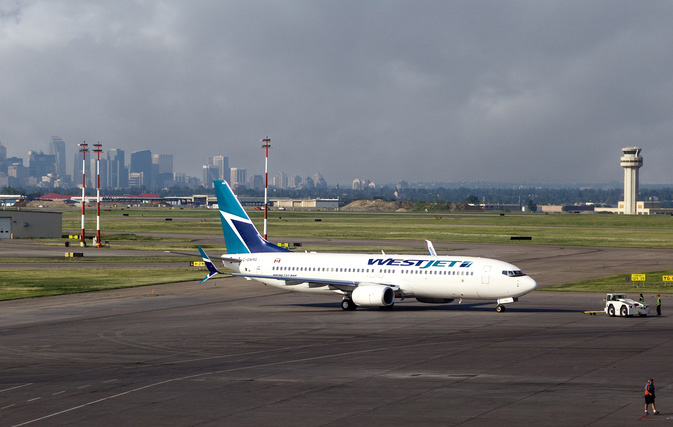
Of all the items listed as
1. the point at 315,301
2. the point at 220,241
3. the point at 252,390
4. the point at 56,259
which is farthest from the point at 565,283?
the point at 220,241

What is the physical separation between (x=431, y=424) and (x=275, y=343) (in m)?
19.6

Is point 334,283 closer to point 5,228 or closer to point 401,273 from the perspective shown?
point 401,273

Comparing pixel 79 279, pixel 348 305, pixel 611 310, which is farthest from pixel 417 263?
pixel 79 279

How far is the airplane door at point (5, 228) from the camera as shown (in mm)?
149500

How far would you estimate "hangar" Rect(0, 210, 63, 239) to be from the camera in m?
150

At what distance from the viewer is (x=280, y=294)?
76.5m

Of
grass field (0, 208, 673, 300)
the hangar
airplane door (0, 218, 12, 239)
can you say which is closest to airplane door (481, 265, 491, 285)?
grass field (0, 208, 673, 300)

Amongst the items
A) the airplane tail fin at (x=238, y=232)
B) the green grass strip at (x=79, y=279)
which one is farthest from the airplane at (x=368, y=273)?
the green grass strip at (x=79, y=279)

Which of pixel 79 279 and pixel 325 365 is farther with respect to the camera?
pixel 79 279

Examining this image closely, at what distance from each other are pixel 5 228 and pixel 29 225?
395cm

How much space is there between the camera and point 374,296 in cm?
6125

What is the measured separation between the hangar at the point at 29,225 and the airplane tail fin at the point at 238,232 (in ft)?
304

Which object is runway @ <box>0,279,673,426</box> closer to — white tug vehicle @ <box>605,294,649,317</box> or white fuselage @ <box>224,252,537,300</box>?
white fuselage @ <box>224,252,537,300</box>

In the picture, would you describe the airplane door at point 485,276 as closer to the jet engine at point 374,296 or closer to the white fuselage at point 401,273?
the white fuselage at point 401,273
